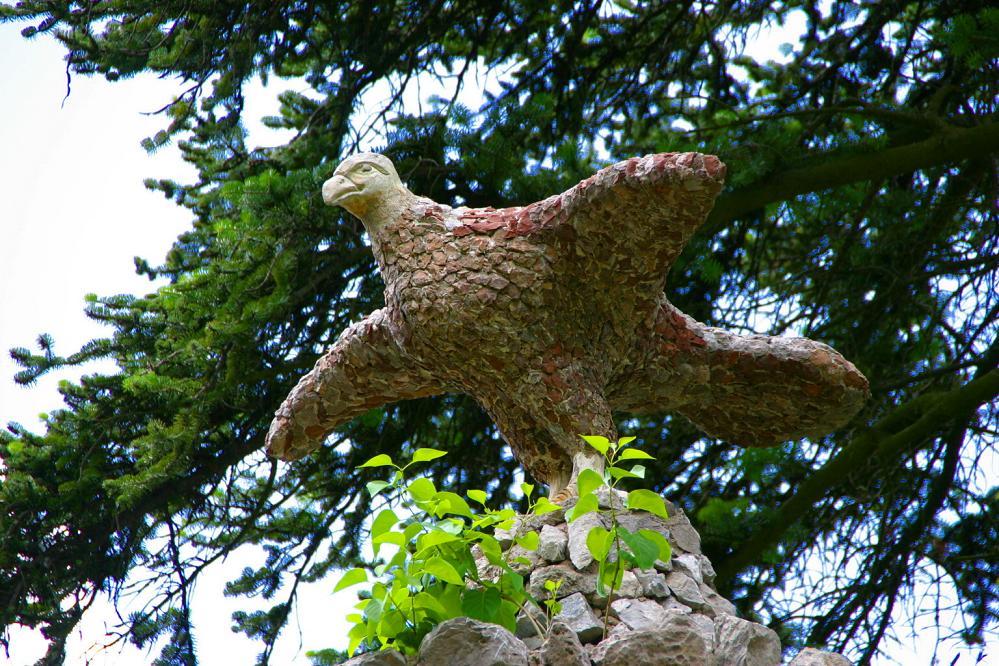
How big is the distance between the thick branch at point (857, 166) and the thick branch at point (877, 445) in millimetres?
967

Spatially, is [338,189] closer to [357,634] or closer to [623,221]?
[623,221]

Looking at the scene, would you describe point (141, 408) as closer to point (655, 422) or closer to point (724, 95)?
point (655, 422)

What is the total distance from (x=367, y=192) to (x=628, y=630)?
4.97 ft

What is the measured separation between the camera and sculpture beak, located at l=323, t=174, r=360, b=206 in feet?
11.5

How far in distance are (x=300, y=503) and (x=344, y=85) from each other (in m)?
2.14

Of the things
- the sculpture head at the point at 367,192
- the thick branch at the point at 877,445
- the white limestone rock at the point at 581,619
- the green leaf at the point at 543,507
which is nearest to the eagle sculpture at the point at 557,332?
the sculpture head at the point at 367,192

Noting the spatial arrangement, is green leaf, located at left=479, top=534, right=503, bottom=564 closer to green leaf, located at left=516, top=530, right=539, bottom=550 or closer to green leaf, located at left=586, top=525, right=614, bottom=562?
green leaf, located at left=516, top=530, right=539, bottom=550

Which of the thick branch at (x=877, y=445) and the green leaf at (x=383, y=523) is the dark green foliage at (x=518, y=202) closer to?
the thick branch at (x=877, y=445)

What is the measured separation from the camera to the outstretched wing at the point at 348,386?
11.8 feet

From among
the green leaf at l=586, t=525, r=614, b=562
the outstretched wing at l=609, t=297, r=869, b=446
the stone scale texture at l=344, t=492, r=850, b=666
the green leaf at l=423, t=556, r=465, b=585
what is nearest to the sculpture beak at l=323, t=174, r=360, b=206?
the outstretched wing at l=609, t=297, r=869, b=446

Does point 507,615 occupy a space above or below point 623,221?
below

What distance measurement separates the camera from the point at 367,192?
350cm

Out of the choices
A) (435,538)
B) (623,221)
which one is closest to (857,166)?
(623,221)

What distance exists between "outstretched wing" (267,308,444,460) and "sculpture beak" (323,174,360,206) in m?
0.37
